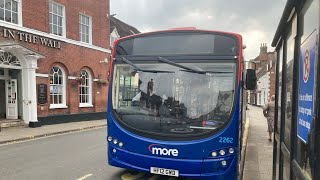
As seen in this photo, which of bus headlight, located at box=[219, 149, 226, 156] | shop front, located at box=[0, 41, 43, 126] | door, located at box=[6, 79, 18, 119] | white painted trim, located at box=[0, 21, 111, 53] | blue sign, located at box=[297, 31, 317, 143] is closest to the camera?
blue sign, located at box=[297, 31, 317, 143]

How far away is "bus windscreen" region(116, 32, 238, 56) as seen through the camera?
5.41 metres

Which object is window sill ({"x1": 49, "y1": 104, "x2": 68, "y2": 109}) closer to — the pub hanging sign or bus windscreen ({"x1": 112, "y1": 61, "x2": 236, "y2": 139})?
the pub hanging sign

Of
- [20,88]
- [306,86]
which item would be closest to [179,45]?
[306,86]

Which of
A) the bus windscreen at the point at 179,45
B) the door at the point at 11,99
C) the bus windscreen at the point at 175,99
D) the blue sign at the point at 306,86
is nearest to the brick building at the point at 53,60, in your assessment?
the door at the point at 11,99

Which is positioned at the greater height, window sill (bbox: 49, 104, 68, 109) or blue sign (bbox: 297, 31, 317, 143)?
blue sign (bbox: 297, 31, 317, 143)

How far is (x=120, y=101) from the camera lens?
586 cm

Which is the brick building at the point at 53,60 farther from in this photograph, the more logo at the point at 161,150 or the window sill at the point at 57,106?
the more logo at the point at 161,150

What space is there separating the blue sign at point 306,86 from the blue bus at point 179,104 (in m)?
2.58

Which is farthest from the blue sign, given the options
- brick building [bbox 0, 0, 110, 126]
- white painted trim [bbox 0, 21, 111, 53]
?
white painted trim [bbox 0, 21, 111, 53]

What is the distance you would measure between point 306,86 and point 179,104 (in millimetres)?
3203

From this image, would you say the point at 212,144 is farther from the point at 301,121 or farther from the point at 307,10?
the point at 307,10

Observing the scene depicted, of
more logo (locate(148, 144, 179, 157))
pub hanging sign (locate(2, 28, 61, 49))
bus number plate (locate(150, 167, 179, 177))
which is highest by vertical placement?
pub hanging sign (locate(2, 28, 61, 49))

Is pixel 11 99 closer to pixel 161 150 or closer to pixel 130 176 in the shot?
pixel 130 176

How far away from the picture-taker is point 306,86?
2.28 meters
